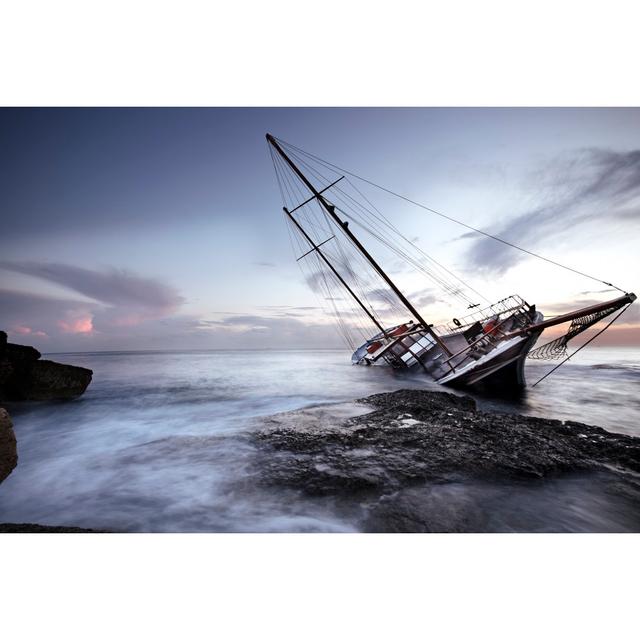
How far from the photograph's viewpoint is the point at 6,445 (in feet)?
10.1

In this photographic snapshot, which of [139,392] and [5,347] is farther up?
[5,347]

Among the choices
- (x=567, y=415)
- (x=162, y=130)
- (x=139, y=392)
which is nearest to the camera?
(x=162, y=130)

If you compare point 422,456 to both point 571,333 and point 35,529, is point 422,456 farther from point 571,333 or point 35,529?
point 571,333

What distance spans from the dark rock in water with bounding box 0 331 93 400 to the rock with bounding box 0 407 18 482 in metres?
5.31

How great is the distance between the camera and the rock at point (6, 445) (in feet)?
9.82

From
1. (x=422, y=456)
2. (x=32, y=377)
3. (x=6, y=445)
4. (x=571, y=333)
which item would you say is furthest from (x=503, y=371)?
(x=32, y=377)

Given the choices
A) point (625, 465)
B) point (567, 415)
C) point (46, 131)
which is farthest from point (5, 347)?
point (567, 415)

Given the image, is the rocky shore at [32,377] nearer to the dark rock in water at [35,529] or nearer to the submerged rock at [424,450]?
the dark rock in water at [35,529]

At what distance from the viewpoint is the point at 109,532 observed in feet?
9.20

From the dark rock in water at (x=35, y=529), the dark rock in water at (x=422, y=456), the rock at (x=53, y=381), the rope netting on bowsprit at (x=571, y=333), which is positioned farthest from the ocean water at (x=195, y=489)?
the rope netting on bowsprit at (x=571, y=333)
